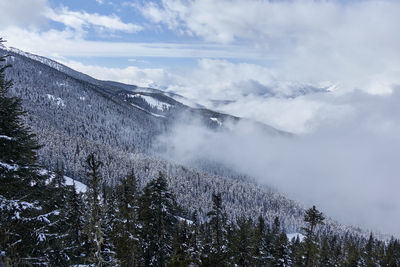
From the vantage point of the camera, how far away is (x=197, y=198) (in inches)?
6890

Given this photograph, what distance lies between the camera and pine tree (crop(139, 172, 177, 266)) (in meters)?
22.9

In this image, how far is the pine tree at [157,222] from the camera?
2286 cm

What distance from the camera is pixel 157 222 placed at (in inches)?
906

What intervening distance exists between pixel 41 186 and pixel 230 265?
58.4 ft

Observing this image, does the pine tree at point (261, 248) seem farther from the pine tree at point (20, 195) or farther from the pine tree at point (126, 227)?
the pine tree at point (20, 195)

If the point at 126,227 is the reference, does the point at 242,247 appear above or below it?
below

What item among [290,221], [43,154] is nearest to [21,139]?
[43,154]

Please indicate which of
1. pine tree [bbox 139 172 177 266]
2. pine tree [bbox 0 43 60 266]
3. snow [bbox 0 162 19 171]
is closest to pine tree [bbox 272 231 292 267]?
pine tree [bbox 139 172 177 266]

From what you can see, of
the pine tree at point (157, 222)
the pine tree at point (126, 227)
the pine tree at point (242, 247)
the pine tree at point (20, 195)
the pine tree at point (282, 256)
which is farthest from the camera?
the pine tree at point (282, 256)

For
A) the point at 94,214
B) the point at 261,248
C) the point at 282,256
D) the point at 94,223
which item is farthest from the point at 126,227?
the point at 261,248

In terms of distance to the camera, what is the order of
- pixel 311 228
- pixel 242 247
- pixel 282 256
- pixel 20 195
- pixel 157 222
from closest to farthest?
pixel 20 195 → pixel 157 222 → pixel 242 247 → pixel 311 228 → pixel 282 256

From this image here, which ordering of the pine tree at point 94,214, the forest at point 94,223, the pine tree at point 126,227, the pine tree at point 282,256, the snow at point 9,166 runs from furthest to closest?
the pine tree at point 282,256 → the pine tree at point 126,227 → the pine tree at point 94,214 → the snow at point 9,166 → the forest at point 94,223

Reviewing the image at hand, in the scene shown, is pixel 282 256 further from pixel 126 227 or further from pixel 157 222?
pixel 126 227

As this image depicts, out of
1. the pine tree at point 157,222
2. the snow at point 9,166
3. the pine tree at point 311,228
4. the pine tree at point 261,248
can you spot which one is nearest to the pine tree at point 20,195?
the snow at point 9,166
